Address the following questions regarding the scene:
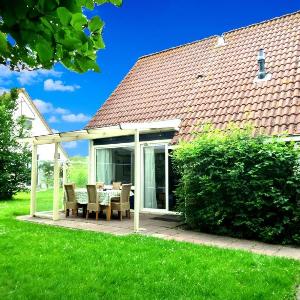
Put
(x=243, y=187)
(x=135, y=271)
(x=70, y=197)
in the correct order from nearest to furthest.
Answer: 1. (x=135, y=271)
2. (x=243, y=187)
3. (x=70, y=197)

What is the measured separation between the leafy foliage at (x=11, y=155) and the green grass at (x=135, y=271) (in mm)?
12743

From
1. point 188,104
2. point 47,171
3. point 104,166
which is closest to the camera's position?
point 47,171

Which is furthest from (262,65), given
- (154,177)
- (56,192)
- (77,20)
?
(77,20)

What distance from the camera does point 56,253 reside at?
7129mm

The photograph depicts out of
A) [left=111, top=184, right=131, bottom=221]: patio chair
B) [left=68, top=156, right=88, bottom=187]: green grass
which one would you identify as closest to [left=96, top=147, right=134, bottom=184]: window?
[left=68, top=156, right=88, bottom=187]: green grass

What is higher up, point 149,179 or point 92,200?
point 149,179

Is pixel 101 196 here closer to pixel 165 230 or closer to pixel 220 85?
pixel 165 230

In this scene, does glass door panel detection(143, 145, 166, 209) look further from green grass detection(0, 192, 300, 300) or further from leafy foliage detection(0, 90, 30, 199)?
leafy foliage detection(0, 90, 30, 199)

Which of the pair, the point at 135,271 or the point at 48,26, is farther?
the point at 135,271

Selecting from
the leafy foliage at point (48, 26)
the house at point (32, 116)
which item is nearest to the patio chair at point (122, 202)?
the leafy foliage at point (48, 26)

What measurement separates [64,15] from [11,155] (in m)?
19.5

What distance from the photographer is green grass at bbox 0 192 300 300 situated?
4980mm

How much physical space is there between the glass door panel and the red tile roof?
1.35 metres

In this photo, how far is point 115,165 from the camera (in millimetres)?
15336
